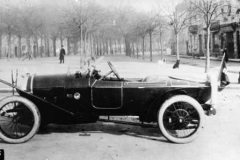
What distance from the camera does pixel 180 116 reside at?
14.5ft

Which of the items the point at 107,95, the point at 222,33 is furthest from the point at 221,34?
the point at 107,95

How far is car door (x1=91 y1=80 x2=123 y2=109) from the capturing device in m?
4.55

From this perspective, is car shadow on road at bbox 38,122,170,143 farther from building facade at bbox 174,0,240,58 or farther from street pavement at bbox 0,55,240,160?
building facade at bbox 174,0,240,58

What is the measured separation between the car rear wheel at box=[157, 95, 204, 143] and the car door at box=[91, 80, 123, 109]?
0.66m

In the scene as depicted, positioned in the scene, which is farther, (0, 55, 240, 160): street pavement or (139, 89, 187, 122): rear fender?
(139, 89, 187, 122): rear fender

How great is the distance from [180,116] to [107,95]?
1.11 meters

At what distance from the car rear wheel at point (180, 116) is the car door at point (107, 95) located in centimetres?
66

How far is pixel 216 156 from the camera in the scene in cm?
380

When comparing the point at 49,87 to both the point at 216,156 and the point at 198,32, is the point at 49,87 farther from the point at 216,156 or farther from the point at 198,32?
the point at 198,32

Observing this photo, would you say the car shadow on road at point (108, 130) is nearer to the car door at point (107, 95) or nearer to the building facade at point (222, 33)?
the car door at point (107, 95)

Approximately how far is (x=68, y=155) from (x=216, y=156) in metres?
1.87

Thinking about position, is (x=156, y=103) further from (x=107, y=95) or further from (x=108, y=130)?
(x=108, y=130)

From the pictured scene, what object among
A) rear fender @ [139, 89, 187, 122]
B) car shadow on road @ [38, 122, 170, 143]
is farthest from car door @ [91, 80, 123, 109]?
car shadow on road @ [38, 122, 170, 143]

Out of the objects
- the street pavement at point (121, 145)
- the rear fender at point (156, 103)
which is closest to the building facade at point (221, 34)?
the street pavement at point (121, 145)
